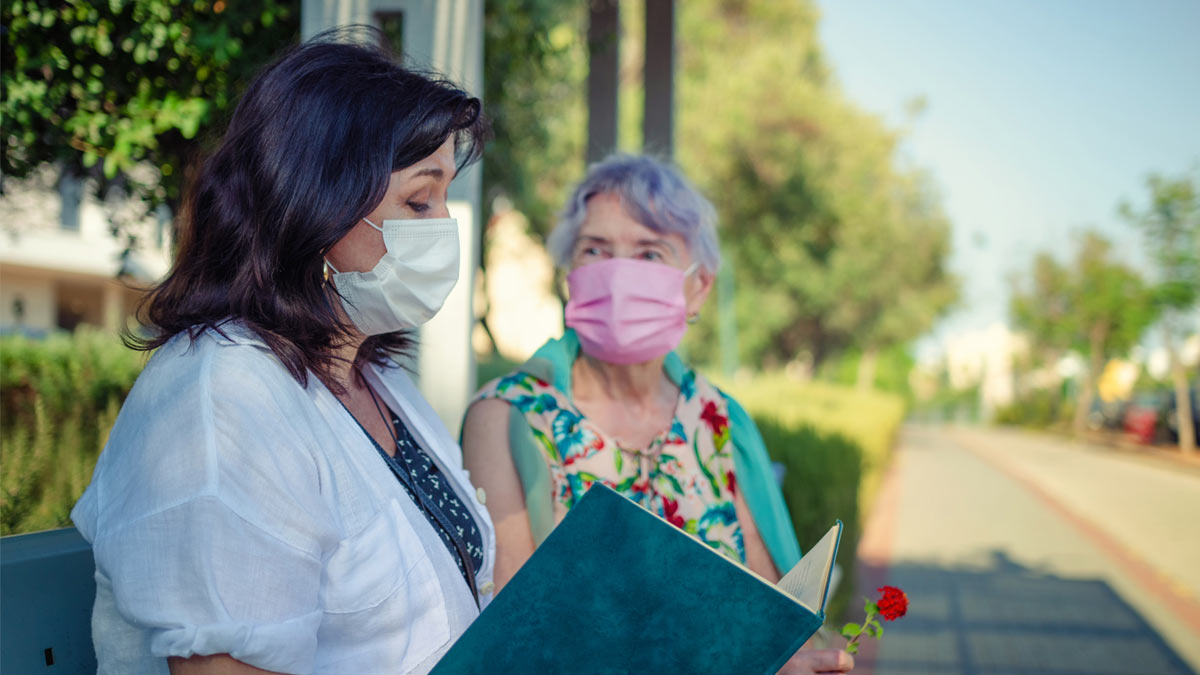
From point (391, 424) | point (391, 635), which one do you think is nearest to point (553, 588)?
point (391, 635)

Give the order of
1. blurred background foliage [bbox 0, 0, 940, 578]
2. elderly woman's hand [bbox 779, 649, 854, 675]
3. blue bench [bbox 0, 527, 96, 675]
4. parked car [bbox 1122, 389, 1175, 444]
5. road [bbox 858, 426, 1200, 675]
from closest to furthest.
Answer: blue bench [bbox 0, 527, 96, 675] < elderly woman's hand [bbox 779, 649, 854, 675] < blurred background foliage [bbox 0, 0, 940, 578] < road [bbox 858, 426, 1200, 675] < parked car [bbox 1122, 389, 1175, 444]

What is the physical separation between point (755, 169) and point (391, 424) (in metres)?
14.6

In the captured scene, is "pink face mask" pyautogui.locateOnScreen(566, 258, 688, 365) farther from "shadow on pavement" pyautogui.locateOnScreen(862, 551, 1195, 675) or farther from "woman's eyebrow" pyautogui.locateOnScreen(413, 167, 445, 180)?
"shadow on pavement" pyautogui.locateOnScreen(862, 551, 1195, 675)

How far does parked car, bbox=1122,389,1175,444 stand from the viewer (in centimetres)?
2691

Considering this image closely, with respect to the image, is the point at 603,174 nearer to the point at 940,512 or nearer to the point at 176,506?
the point at 176,506

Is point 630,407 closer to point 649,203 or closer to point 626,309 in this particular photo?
point 626,309

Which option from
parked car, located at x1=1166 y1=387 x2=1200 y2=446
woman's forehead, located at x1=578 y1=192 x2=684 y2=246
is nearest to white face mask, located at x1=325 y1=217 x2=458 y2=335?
woman's forehead, located at x1=578 y1=192 x2=684 y2=246

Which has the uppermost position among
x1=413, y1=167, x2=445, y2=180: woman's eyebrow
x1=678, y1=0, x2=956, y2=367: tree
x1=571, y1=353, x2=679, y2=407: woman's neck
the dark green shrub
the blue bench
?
x1=678, y1=0, x2=956, y2=367: tree

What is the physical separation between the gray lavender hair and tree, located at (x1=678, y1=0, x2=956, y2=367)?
9905 mm

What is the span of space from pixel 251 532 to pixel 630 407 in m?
1.52

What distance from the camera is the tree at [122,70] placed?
3.11m

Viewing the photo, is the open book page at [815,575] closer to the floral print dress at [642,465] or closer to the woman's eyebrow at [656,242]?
the floral print dress at [642,465]

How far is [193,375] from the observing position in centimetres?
119

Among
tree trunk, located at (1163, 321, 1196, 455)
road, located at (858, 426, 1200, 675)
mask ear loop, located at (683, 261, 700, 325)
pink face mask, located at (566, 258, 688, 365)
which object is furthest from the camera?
tree trunk, located at (1163, 321, 1196, 455)
